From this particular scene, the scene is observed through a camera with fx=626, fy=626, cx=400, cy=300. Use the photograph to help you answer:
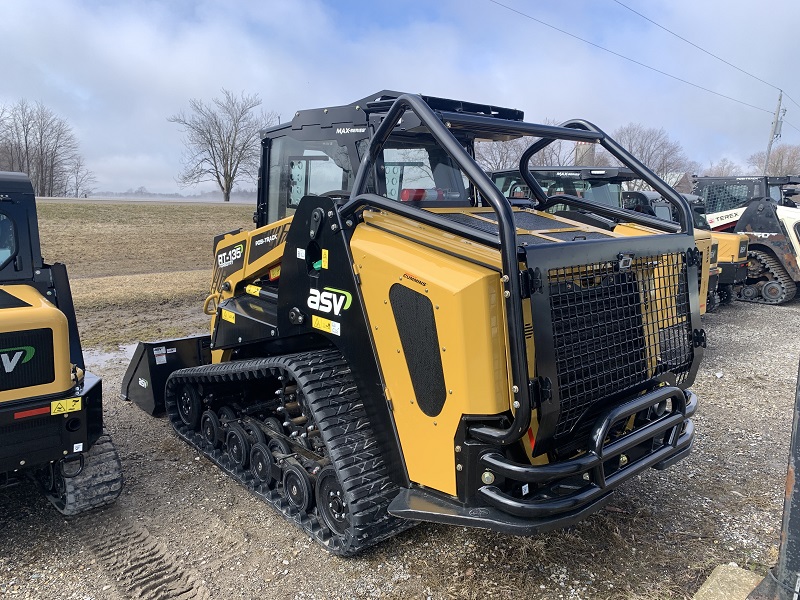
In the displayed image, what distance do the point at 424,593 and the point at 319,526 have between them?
804mm

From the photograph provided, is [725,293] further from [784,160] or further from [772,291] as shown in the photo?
[784,160]

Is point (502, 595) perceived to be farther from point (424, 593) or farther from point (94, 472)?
point (94, 472)

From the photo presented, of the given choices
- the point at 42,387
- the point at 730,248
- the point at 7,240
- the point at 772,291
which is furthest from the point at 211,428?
the point at 772,291

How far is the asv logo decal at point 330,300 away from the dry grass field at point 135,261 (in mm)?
5507

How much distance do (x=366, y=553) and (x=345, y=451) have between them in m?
0.66

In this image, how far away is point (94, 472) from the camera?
399cm

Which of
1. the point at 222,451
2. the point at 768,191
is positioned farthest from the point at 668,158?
the point at 222,451

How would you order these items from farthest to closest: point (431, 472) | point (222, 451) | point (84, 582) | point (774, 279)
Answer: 1. point (774, 279)
2. point (222, 451)
3. point (84, 582)
4. point (431, 472)

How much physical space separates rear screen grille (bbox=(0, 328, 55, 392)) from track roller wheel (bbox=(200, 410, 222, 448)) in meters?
1.47

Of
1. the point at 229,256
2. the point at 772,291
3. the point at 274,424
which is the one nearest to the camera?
the point at 274,424

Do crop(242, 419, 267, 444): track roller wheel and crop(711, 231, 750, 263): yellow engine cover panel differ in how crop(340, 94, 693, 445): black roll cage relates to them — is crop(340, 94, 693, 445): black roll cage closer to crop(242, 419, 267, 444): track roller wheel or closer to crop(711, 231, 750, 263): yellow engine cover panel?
crop(242, 419, 267, 444): track roller wheel

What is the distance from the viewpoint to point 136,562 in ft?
11.8

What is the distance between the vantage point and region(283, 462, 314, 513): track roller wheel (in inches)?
152

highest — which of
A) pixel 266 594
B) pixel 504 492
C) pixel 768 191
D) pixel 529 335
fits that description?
pixel 768 191
